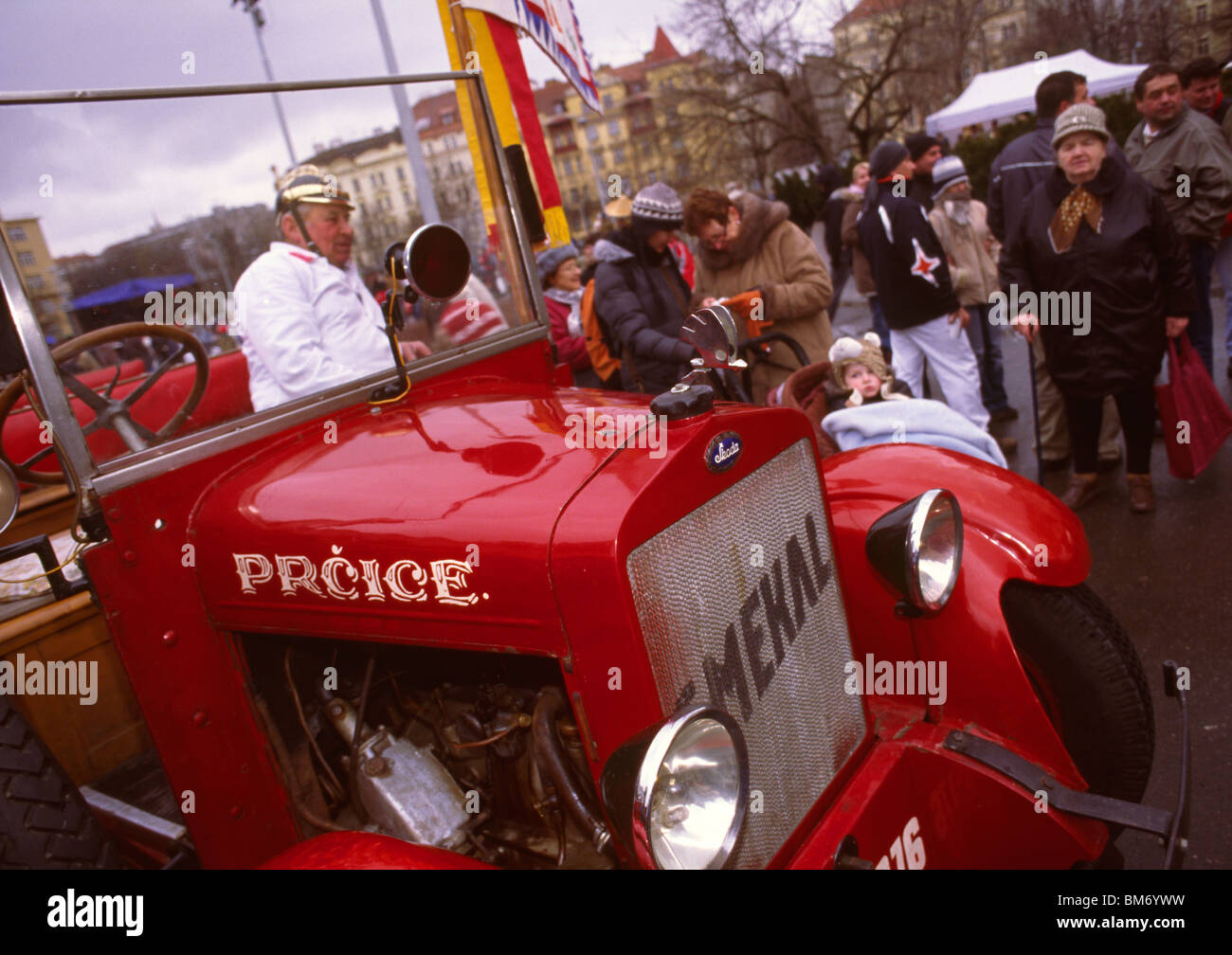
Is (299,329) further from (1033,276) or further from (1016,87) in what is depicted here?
(1016,87)

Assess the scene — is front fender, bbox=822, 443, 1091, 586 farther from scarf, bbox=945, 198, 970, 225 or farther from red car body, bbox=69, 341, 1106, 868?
scarf, bbox=945, 198, 970, 225

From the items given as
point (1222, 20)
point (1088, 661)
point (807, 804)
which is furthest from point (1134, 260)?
point (1222, 20)

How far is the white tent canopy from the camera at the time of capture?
47.7ft

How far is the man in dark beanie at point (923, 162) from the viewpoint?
20.2ft

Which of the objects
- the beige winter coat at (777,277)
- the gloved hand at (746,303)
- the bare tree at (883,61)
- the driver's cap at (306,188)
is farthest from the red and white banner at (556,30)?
the bare tree at (883,61)

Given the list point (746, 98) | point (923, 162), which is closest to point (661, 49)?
point (746, 98)

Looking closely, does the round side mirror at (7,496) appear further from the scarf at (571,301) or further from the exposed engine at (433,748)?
the scarf at (571,301)

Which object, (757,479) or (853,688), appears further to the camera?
(853,688)

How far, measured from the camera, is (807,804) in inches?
70.6

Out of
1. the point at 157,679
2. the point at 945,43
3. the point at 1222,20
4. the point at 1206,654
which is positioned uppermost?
the point at 945,43

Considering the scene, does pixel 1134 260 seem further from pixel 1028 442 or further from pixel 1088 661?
pixel 1088 661

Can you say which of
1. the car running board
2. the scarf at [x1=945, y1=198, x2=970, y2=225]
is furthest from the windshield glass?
the scarf at [x1=945, y1=198, x2=970, y2=225]
